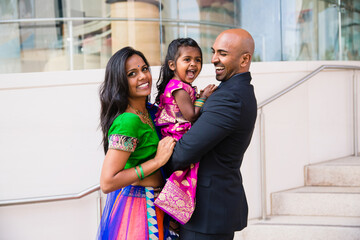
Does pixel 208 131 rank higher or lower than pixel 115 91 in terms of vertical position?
lower

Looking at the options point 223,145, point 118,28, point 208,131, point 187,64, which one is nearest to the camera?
point 208,131

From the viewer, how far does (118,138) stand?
1604 mm

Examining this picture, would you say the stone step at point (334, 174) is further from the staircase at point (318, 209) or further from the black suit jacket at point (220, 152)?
the black suit jacket at point (220, 152)

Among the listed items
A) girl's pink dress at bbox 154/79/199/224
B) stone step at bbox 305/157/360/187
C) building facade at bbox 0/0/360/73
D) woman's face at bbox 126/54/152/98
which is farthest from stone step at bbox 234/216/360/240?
woman's face at bbox 126/54/152/98

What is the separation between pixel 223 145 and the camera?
1.70 meters

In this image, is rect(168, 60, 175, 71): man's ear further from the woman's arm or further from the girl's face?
the woman's arm

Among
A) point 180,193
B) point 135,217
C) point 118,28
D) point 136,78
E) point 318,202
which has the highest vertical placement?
point 118,28

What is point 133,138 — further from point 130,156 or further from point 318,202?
point 318,202

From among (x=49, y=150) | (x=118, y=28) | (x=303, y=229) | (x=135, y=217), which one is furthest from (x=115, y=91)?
(x=118, y=28)

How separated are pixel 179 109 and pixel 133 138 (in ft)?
1.05

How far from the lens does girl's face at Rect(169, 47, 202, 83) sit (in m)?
1.96

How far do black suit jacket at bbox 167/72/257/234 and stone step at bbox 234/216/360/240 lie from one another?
1535 millimetres

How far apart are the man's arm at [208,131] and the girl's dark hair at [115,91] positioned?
0.33 m

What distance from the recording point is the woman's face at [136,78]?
1781 mm
